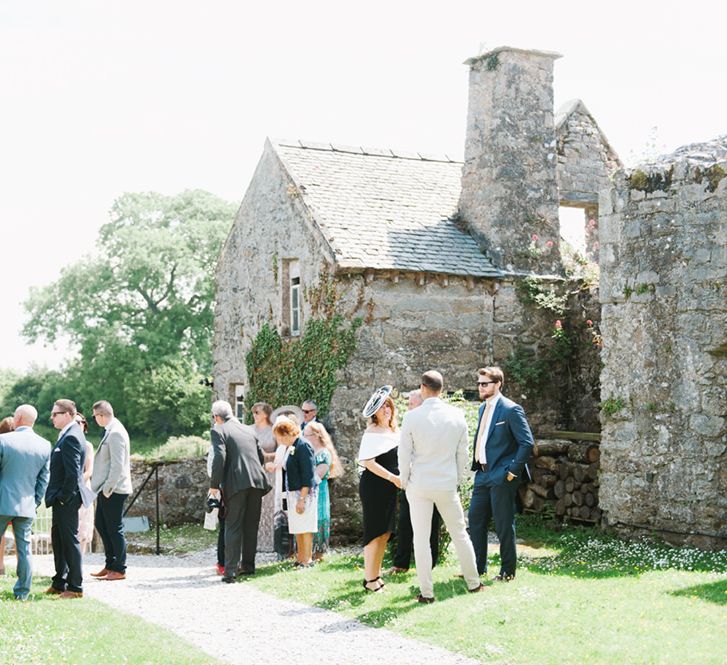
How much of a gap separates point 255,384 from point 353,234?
12.2 ft

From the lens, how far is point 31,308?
141 ft

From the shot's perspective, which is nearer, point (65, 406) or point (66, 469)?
point (66, 469)

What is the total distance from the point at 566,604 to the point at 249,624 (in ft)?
9.19

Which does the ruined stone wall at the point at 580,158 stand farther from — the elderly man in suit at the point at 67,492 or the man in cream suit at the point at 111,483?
the elderly man in suit at the point at 67,492

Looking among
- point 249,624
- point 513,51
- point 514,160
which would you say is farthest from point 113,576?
point 513,51

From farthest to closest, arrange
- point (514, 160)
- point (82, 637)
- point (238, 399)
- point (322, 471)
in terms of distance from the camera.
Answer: point (238, 399) < point (514, 160) < point (322, 471) < point (82, 637)

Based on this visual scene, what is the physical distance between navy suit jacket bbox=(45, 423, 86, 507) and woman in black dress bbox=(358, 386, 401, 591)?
2838 millimetres

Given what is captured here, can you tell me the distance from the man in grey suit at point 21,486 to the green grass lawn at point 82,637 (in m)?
0.40

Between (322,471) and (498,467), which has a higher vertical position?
(498,467)

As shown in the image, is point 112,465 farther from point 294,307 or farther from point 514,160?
point 514,160

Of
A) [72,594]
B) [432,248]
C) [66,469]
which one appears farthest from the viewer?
[432,248]

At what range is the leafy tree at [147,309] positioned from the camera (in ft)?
129

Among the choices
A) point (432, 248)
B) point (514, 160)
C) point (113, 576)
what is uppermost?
point (514, 160)

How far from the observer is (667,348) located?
11.9m
